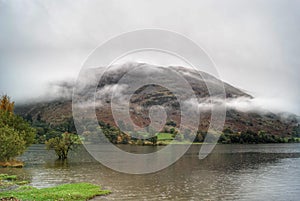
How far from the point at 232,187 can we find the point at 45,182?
2668 centimetres

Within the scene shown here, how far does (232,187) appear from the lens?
44.7 meters

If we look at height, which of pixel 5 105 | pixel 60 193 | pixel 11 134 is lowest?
pixel 60 193

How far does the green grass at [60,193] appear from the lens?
3348 centimetres

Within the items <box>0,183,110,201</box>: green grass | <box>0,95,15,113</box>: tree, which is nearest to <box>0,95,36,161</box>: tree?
<box>0,95,15,113</box>: tree

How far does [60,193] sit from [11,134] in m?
32.8

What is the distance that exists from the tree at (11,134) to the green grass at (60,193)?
25273 mm

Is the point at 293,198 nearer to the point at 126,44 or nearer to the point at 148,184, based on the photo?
the point at 148,184

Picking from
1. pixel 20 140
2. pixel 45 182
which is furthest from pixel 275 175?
pixel 20 140

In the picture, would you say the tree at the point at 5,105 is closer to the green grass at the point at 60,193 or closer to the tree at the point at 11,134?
the tree at the point at 11,134

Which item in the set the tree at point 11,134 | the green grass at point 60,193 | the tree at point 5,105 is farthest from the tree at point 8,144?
the green grass at point 60,193

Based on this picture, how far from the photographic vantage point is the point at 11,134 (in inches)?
2527

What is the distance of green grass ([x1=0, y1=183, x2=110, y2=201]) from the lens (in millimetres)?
33484

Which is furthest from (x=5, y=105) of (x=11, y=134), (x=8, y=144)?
(x=8, y=144)

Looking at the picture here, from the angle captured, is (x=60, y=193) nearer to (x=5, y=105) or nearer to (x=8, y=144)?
(x=8, y=144)
